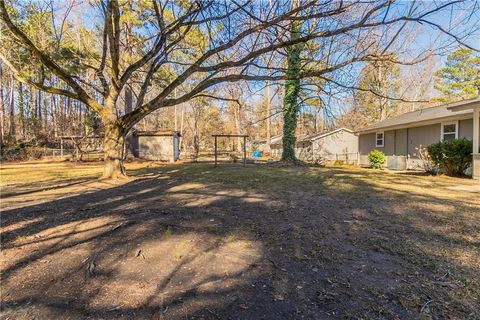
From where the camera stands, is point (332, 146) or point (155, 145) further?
point (332, 146)

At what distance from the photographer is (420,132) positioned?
14820mm

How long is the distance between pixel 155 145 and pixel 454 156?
62.4 feet

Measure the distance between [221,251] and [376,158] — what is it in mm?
16146

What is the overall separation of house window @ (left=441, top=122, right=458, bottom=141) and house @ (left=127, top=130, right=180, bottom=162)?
17.0 m

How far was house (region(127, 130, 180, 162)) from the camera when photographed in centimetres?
2214

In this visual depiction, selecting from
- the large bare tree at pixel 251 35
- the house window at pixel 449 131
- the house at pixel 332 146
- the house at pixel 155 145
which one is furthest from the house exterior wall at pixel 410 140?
the house at pixel 155 145

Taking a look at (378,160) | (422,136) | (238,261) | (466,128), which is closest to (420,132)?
(422,136)

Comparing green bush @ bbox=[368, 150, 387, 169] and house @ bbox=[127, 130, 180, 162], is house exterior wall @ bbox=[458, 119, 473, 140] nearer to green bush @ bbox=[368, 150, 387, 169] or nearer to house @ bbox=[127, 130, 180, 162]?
green bush @ bbox=[368, 150, 387, 169]

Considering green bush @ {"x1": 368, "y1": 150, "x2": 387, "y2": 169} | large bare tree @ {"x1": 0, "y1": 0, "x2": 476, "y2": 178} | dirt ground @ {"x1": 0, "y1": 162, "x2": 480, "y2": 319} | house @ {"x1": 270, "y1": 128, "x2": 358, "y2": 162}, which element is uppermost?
large bare tree @ {"x1": 0, "y1": 0, "x2": 476, "y2": 178}

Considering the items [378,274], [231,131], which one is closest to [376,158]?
[378,274]

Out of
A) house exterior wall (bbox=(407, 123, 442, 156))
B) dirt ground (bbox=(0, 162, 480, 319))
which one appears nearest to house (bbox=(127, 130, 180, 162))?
house exterior wall (bbox=(407, 123, 442, 156))

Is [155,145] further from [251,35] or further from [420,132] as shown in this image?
[420,132]

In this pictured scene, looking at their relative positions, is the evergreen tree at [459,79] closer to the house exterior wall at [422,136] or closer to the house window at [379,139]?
the house window at [379,139]

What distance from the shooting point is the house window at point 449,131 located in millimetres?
12382
